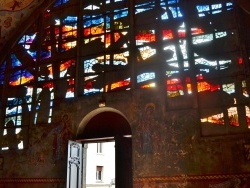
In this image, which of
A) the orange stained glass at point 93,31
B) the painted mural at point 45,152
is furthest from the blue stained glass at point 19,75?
the orange stained glass at point 93,31

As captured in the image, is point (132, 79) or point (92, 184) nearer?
point (132, 79)

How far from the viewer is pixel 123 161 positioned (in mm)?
7543

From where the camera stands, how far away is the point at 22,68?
9.27 meters

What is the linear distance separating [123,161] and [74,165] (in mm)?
1192

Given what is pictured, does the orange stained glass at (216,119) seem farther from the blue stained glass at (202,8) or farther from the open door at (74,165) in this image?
the open door at (74,165)

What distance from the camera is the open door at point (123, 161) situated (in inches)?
291

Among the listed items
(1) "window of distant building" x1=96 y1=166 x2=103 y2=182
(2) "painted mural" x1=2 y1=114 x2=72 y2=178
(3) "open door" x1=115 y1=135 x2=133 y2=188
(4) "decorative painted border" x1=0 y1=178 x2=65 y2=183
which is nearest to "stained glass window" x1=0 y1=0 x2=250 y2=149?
(2) "painted mural" x1=2 y1=114 x2=72 y2=178

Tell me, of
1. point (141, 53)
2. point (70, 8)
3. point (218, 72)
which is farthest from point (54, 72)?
point (218, 72)

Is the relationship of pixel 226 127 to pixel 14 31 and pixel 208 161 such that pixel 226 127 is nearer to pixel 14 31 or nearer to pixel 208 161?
pixel 208 161

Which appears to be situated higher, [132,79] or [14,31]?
[14,31]

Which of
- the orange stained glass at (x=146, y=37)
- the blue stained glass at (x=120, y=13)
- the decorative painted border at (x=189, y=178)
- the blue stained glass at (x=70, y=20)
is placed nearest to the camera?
the decorative painted border at (x=189, y=178)

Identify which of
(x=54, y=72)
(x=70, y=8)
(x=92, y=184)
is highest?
(x=70, y=8)

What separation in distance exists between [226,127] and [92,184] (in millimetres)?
11382

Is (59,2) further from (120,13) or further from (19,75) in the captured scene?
(19,75)
